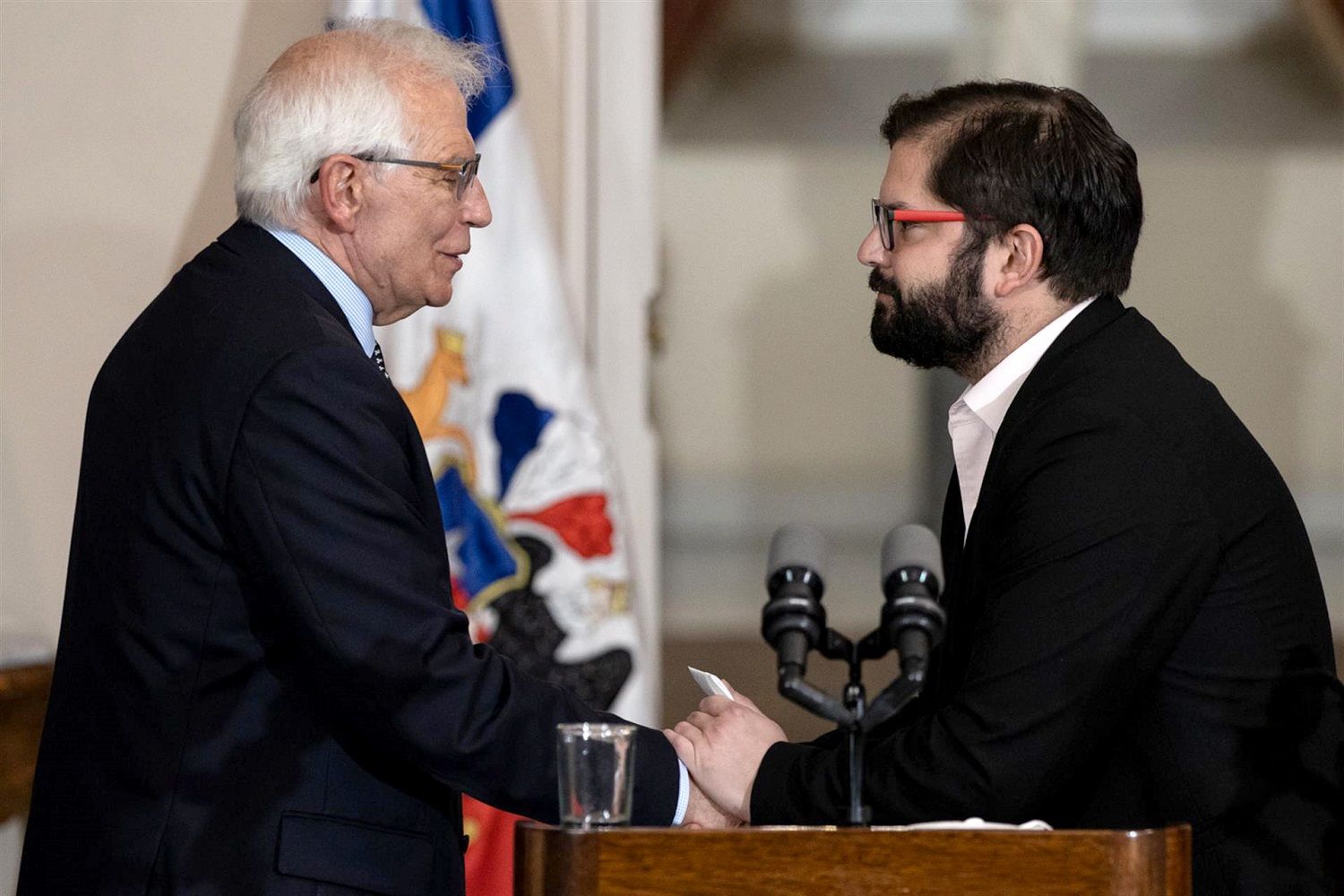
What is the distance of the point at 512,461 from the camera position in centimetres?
374

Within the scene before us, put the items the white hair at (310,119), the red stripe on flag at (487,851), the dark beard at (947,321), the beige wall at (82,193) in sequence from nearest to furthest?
the white hair at (310,119) → the dark beard at (947,321) → the red stripe on flag at (487,851) → the beige wall at (82,193)

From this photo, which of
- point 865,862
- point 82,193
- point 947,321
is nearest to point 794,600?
point 865,862

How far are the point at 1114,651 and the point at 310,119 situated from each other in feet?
3.96

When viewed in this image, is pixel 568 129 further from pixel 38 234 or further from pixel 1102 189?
pixel 1102 189

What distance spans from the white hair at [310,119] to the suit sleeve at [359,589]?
1.05 ft

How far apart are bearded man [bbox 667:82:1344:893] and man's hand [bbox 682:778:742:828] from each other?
3 cm

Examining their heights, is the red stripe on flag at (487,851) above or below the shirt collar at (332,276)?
below

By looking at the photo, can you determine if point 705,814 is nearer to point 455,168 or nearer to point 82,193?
point 455,168

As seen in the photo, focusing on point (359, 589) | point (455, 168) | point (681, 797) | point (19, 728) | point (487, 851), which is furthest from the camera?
point (487, 851)

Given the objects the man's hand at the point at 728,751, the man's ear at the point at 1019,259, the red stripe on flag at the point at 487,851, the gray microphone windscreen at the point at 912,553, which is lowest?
the red stripe on flag at the point at 487,851

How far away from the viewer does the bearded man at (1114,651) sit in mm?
2016

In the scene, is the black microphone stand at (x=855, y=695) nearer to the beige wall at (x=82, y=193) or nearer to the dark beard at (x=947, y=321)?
the dark beard at (x=947, y=321)

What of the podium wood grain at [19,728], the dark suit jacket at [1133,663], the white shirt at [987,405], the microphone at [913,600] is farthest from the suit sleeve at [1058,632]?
the podium wood grain at [19,728]

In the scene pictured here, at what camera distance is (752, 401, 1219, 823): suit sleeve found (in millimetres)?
2006
